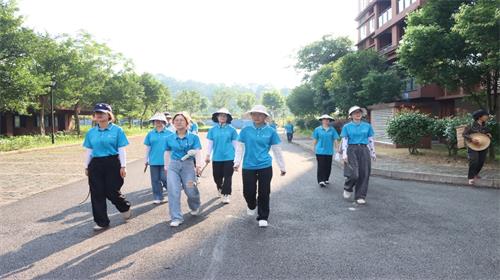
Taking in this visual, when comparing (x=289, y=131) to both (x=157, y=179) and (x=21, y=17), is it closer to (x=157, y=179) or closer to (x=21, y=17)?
(x=21, y=17)

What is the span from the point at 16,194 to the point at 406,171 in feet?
30.5


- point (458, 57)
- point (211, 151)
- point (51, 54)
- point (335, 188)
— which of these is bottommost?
point (335, 188)

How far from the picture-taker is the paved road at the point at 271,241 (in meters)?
3.97

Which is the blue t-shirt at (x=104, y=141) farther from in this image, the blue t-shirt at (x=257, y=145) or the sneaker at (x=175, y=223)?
the blue t-shirt at (x=257, y=145)

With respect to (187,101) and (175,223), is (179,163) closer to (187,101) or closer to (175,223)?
(175,223)

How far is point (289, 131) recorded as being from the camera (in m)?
28.6

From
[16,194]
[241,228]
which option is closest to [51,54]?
[16,194]

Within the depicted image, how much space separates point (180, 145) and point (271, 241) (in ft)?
6.41

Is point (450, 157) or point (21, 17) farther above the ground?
point (21, 17)

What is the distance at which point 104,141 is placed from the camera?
548 cm

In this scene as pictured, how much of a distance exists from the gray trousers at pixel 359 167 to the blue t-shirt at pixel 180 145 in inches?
118

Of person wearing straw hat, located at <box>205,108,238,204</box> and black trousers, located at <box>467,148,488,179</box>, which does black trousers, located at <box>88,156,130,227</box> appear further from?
black trousers, located at <box>467,148,488,179</box>

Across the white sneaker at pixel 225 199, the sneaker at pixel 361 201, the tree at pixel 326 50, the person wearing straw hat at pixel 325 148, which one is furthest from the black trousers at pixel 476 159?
the tree at pixel 326 50

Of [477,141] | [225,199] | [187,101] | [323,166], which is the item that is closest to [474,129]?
[477,141]
